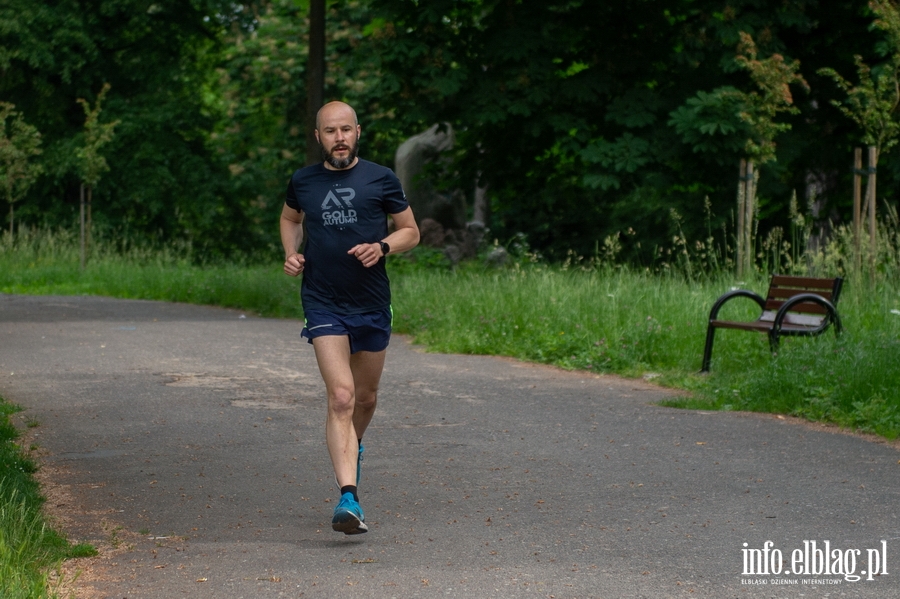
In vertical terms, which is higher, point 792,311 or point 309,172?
point 309,172

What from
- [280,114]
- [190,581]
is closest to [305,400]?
[190,581]

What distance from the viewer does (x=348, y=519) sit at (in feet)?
17.7

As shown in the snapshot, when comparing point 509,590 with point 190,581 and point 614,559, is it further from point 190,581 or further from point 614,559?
point 190,581

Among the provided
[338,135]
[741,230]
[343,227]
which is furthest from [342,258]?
[741,230]

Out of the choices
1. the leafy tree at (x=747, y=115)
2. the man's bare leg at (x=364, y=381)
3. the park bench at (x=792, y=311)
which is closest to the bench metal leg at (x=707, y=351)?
the park bench at (x=792, y=311)

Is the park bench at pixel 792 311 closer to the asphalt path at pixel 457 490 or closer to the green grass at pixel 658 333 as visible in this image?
the green grass at pixel 658 333

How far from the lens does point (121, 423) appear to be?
8750 millimetres

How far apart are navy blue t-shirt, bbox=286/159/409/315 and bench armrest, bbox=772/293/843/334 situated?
17.4 ft

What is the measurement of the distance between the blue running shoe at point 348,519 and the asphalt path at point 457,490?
3.2 inches

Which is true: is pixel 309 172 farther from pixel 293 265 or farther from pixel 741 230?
pixel 741 230

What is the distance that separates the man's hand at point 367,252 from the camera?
567 cm

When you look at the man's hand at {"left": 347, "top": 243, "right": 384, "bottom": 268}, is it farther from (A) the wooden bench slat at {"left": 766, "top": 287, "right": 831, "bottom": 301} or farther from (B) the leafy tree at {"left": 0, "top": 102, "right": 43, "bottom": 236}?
(B) the leafy tree at {"left": 0, "top": 102, "right": 43, "bottom": 236}

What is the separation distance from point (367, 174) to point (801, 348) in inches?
204

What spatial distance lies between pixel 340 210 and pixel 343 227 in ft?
0.26
